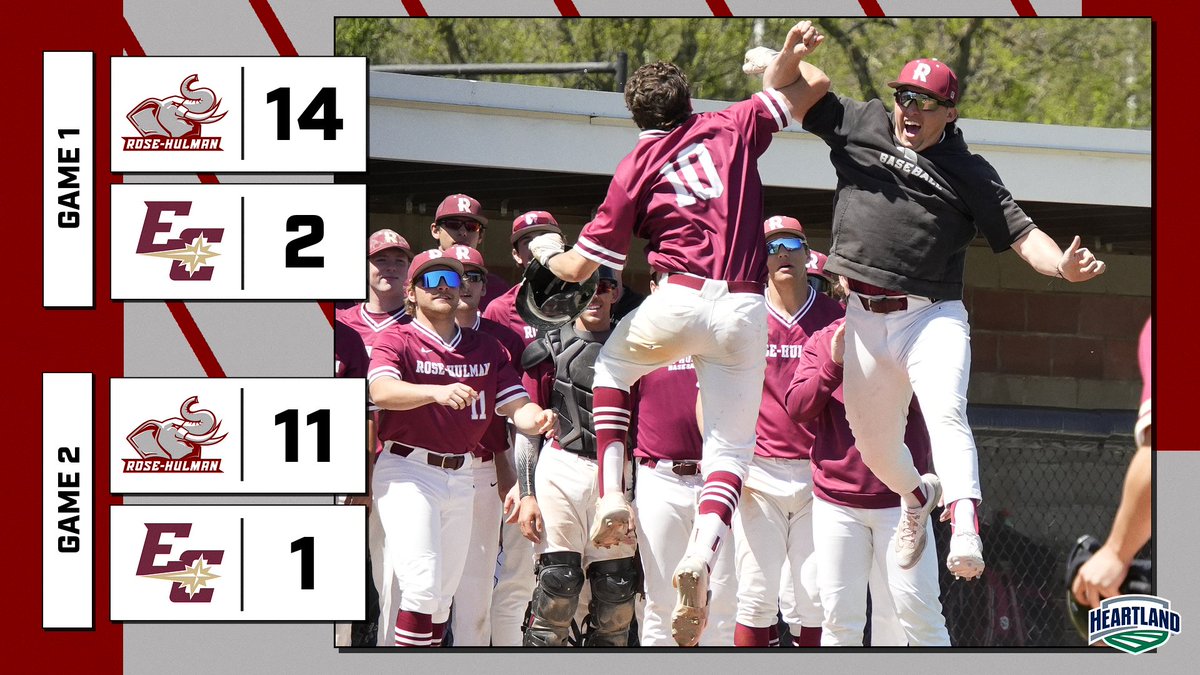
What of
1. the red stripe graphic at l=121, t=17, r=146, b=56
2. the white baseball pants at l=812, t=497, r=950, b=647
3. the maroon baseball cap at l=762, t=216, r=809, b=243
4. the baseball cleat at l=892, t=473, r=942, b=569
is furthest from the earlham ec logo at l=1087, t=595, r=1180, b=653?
the red stripe graphic at l=121, t=17, r=146, b=56

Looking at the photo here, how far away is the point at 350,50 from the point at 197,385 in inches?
291

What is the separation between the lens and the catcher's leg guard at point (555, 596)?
5633mm

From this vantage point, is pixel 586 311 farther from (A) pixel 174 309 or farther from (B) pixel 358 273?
(A) pixel 174 309

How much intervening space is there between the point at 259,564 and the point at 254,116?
1564mm

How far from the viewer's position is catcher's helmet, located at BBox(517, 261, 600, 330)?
5.00 metres

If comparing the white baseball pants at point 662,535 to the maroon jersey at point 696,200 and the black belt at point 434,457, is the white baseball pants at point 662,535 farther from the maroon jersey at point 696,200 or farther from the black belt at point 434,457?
the maroon jersey at point 696,200

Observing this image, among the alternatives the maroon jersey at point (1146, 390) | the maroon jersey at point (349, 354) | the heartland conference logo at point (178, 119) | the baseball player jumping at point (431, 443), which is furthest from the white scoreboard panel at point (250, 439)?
the maroon jersey at point (1146, 390)

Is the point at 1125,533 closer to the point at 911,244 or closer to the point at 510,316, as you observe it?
the point at 911,244

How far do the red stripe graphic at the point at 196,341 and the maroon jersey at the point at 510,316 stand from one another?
1240mm

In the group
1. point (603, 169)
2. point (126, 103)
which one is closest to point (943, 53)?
point (603, 169)

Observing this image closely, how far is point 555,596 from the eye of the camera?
18.5 feet

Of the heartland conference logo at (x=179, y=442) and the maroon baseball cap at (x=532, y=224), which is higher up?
the maroon baseball cap at (x=532, y=224)

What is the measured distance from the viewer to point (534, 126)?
6648 millimetres

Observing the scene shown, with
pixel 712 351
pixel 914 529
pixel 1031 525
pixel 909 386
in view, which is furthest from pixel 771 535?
pixel 1031 525
